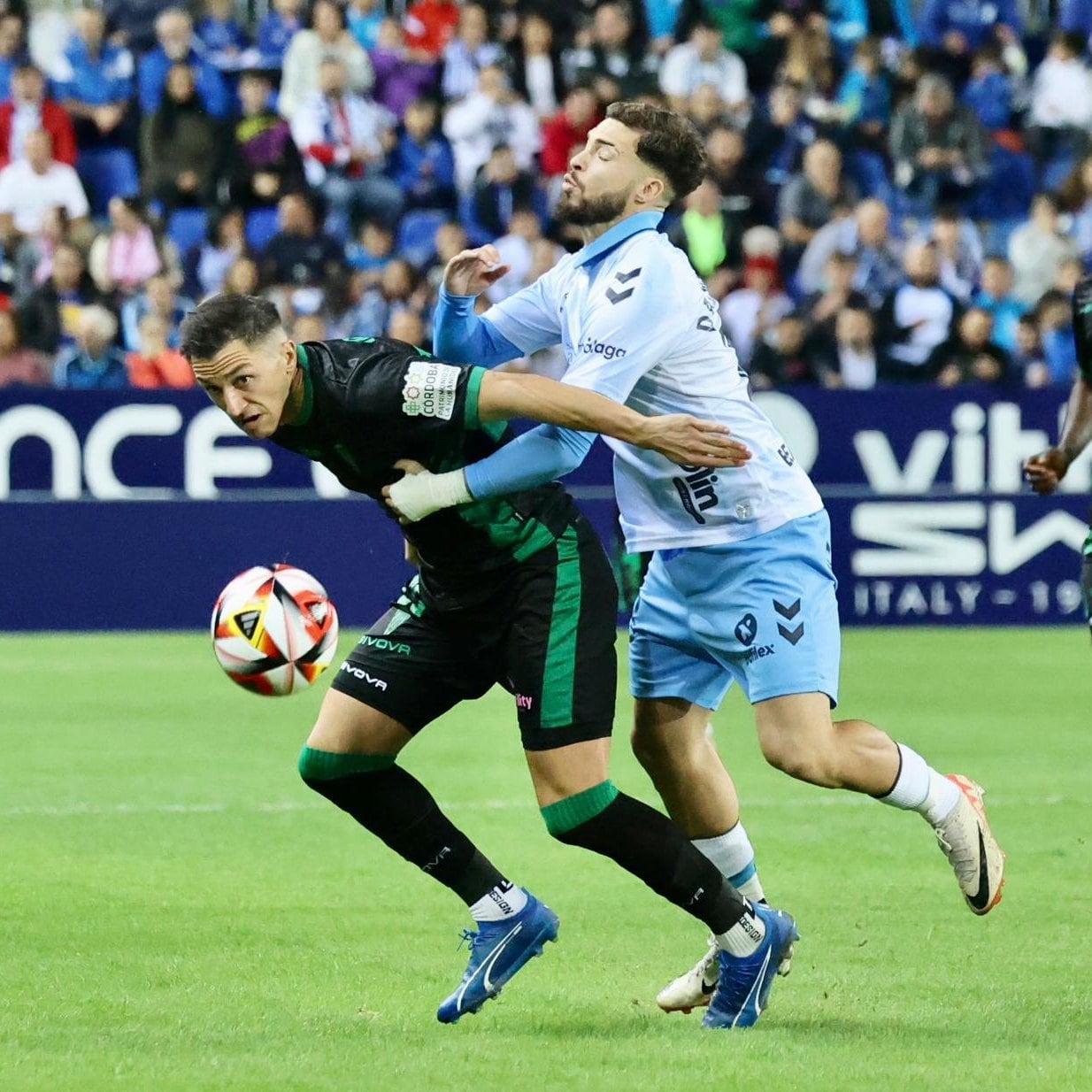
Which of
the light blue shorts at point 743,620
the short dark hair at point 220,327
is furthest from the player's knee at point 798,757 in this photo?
the short dark hair at point 220,327

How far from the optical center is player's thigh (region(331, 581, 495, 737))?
5.61 metres

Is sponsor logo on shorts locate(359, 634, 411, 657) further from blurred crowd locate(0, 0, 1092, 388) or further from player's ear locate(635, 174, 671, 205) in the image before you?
blurred crowd locate(0, 0, 1092, 388)

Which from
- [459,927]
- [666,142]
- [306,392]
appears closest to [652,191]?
[666,142]

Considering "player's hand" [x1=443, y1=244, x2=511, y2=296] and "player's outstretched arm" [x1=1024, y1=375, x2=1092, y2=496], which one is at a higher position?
"player's hand" [x1=443, y1=244, x2=511, y2=296]

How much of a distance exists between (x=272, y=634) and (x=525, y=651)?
1.06 meters

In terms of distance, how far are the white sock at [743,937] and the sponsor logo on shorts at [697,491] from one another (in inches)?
42.1

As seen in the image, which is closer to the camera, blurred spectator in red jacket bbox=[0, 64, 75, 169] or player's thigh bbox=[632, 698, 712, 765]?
player's thigh bbox=[632, 698, 712, 765]

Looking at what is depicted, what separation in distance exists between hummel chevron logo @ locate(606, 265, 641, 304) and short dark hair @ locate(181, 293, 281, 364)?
0.88 m

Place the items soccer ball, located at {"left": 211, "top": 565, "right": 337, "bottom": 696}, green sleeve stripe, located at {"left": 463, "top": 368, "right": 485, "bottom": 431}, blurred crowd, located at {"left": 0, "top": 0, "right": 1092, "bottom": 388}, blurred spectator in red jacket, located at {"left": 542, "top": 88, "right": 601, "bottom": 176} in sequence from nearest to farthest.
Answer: green sleeve stripe, located at {"left": 463, "top": 368, "right": 485, "bottom": 431} < soccer ball, located at {"left": 211, "top": 565, "right": 337, "bottom": 696} < blurred crowd, located at {"left": 0, "top": 0, "right": 1092, "bottom": 388} < blurred spectator in red jacket, located at {"left": 542, "top": 88, "right": 601, "bottom": 176}

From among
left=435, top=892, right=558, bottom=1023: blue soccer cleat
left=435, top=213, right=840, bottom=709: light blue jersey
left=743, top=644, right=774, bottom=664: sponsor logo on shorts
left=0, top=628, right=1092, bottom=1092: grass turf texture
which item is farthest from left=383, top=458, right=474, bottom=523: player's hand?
left=0, top=628, right=1092, bottom=1092: grass turf texture

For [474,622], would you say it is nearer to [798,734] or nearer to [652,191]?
[798,734]

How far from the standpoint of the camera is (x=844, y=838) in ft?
27.3

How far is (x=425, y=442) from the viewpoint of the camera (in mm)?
5398

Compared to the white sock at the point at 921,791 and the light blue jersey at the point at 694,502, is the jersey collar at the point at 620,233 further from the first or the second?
the white sock at the point at 921,791
